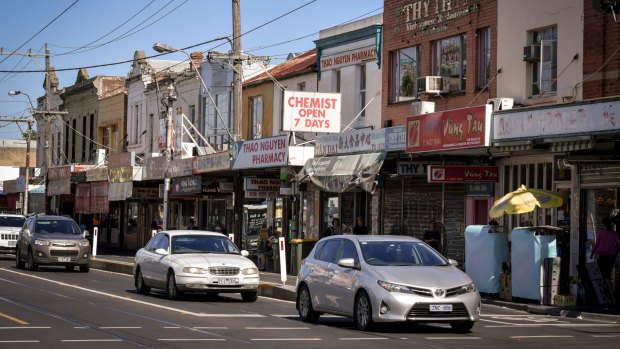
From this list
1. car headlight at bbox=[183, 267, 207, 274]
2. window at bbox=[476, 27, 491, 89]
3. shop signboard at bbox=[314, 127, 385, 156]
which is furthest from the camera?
shop signboard at bbox=[314, 127, 385, 156]

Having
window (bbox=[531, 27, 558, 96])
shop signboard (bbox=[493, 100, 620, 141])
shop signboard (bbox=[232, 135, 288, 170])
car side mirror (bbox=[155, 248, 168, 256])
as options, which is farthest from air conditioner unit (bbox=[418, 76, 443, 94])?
car side mirror (bbox=[155, 248, 168, 256])

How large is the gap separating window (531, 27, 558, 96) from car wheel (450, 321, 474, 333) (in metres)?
11.2

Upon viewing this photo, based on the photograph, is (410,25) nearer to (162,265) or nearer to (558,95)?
(558,95)

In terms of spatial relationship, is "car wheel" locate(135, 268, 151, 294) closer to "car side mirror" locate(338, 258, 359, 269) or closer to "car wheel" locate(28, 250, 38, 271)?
"car side mirror" locate(338, 258, 359, 269)

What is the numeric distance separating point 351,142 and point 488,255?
25.5ft

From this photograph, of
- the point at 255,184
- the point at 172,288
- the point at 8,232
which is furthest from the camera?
the point at 8,232

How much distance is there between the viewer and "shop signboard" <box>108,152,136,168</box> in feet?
167

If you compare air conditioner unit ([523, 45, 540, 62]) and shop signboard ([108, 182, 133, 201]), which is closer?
air conditioner unit ([523, 45, 540, 62])

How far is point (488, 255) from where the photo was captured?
25.3 m

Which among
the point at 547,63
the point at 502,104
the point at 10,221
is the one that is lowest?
the point at 10,221

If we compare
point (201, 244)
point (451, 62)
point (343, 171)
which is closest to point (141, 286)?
point (201, 244)

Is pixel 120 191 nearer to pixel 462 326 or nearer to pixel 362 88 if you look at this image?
pixel 362 88

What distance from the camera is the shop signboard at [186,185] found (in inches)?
1690

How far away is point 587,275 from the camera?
2352 centimetres
